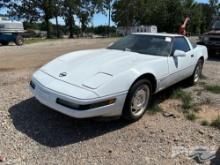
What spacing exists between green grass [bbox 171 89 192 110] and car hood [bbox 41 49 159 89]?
1.12 metres

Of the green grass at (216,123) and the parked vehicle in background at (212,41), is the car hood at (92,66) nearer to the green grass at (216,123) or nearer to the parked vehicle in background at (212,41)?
the green grass at (216,123)

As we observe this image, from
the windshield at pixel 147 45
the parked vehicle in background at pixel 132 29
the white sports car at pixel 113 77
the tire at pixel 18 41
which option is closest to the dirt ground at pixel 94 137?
the white sports car at pixel 113 77

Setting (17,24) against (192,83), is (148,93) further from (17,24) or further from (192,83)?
(17,24)

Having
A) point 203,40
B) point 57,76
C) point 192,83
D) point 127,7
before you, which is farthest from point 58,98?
point 127,7

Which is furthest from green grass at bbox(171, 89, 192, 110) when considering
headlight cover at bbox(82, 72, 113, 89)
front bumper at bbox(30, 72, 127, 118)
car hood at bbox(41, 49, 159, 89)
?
headlight cover at bbox(82, 72, 113, 89)

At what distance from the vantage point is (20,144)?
11.1ft

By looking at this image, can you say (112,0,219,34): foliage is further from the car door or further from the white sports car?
the white sports car

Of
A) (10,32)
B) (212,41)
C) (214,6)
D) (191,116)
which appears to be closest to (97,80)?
(191,116)

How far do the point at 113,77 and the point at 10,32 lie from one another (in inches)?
684

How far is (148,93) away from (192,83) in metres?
2.41

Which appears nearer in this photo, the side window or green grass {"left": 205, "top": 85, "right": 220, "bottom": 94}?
the side window

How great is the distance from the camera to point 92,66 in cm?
409

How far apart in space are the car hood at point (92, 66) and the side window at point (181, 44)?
897 millimetres

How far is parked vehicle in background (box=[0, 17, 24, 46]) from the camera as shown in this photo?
61.6ft
